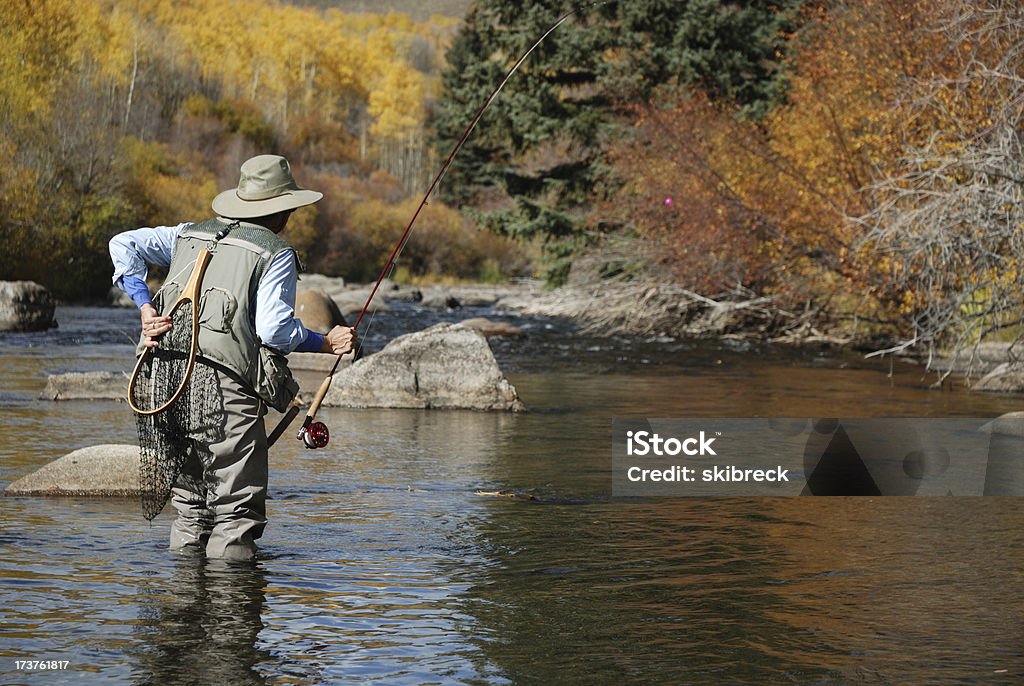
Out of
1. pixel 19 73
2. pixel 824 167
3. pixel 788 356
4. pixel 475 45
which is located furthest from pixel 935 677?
pixel 475 45

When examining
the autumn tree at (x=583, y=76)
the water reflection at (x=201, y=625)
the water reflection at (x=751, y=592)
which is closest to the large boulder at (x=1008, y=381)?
the water reflection at (x=751, y=592)

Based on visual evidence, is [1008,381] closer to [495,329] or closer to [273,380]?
[495,329]

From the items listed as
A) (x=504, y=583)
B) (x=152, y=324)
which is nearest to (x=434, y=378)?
(x=504, y=583)

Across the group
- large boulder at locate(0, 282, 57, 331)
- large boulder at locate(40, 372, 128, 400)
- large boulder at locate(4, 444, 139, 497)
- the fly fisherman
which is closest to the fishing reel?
the fly fisherman

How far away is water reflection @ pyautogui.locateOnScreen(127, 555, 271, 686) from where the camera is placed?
5.01m

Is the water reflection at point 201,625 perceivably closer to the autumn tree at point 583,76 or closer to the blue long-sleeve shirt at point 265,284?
the blue long-sleeve shirt at point 265,284

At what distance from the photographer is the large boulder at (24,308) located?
1008 inches

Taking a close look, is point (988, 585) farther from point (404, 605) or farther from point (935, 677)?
point (404, 605)

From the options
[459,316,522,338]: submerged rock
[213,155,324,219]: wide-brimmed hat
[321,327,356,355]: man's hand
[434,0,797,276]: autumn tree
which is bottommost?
[459,316,522,338]: submerged rock

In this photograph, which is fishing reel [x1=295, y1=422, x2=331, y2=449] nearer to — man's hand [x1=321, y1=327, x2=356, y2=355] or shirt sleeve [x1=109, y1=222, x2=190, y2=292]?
man's hand [x1=321, y1=327, x2=356, y2=355]

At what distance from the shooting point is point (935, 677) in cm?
509

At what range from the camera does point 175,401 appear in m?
6.30

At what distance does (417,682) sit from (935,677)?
1774 millimetres

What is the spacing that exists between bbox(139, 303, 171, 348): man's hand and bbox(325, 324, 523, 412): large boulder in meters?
7.99
